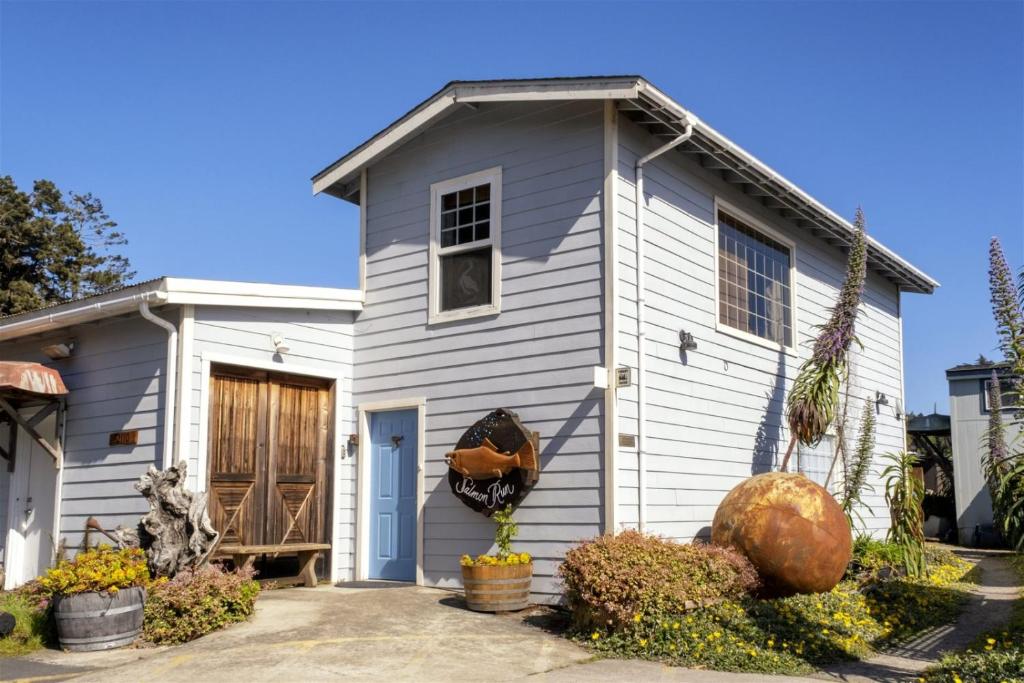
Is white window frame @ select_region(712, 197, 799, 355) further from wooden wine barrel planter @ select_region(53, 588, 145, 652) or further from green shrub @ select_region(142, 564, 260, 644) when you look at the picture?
wooden wine barrel planter @ select_region(53, 588, 145, 652)

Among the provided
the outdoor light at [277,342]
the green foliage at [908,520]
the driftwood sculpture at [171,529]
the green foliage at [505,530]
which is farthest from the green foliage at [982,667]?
the outdoor light at [277,342]

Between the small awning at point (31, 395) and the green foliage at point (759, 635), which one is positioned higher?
the small awning at point (31, 395)

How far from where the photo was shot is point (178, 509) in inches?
345

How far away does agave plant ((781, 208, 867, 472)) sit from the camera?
1190 centimetres

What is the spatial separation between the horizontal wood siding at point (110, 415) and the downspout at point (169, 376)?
18 cm

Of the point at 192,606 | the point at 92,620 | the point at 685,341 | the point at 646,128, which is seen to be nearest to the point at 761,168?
the point at 646,128

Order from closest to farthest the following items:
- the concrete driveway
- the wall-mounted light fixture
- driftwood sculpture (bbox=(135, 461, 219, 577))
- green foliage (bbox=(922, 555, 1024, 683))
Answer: green foliage (bbox=(922, 555, 1024, 683)), the concrete driveway, driftwood sculpture (bbox=(135, 461, 219, 577)), the wall-mounted light fixture

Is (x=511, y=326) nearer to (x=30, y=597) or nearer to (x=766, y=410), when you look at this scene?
(x=766, y=410)

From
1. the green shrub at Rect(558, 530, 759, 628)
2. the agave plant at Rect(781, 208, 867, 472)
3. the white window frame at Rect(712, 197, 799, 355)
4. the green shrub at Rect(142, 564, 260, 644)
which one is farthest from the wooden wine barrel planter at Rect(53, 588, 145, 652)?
the agave plant at Rect(781, 208, 867, 472)

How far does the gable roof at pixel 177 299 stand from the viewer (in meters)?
9.73

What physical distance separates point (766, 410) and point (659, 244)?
3.29m

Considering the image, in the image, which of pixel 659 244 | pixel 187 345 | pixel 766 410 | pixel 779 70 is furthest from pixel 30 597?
pixel 779 70

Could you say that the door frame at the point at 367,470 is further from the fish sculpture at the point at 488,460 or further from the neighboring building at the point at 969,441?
the neighboring building at the point at 969,441

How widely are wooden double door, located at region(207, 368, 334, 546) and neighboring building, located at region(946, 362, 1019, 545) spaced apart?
16689mm
